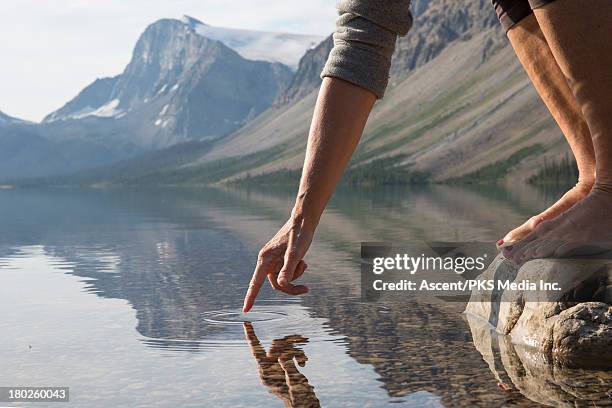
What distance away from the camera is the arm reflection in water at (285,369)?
5922 mm

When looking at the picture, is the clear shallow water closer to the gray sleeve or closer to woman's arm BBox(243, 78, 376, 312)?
woman's arm BBox(243, 78, 376, 312)

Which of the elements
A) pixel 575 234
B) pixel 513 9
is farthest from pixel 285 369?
pixel 513 9

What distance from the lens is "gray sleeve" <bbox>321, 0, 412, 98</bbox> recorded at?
8.91ft

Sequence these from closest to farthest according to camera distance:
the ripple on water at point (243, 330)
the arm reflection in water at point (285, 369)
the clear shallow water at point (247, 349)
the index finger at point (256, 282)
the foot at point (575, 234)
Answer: the index finger at point (256, 282) → the foot at point (575, 234) → the arm reflection in water at point (285, 369) → the clear shallow water at point (247, 349) → the ripple on water at point (243, 330)

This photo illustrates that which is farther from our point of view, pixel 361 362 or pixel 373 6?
pixel 361 362

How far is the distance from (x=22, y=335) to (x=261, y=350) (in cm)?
320

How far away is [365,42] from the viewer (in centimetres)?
277

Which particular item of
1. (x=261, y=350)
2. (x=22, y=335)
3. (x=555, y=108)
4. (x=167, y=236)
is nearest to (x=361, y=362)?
(x=261, y=350)

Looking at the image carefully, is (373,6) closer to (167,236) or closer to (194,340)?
(194,340)

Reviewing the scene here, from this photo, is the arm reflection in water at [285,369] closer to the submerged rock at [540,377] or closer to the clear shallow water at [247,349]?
the clear shallow water at [247,349]

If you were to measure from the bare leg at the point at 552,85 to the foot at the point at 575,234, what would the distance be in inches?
12.2

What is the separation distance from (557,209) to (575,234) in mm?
601

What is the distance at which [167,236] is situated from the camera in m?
31.4

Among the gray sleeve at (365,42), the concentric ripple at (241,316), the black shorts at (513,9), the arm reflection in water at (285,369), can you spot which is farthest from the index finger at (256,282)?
the concentric ripple at (241,316)
